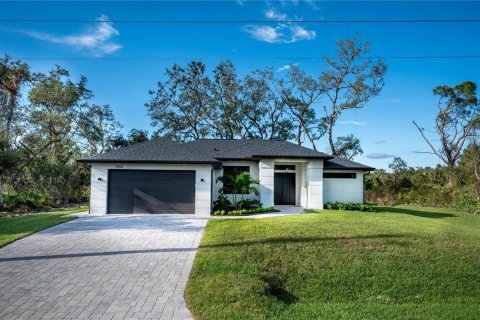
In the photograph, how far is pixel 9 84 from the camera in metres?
19.7

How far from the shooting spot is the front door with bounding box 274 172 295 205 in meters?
18.4

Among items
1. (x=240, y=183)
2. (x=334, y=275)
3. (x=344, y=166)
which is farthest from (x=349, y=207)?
(x=334, y=275)

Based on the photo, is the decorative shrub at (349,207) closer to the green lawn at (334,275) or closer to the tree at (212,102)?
the green lawn at (334,275)

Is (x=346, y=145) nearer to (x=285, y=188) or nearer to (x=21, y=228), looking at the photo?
(x=285, y=188)

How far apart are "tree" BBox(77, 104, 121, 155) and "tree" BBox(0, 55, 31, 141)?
5.92m

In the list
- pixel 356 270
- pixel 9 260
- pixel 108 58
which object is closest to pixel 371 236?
pixel 356 270

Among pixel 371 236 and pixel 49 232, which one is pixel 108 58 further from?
pixel 371 236

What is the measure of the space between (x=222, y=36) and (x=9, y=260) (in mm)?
12866

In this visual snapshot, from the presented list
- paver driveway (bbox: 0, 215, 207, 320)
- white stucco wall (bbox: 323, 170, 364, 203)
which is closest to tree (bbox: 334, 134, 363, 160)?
white stucco wall (bbox: 323, 170, 364, 203)

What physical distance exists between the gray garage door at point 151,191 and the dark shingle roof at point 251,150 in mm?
2936

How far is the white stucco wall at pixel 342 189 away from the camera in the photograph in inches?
689

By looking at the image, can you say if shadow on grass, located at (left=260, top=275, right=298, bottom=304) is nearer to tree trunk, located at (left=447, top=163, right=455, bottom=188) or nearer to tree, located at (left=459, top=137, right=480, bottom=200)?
tree, located at (left=459, top=137, right=480, bottom=200)

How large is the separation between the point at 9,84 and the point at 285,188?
1942 centimetres

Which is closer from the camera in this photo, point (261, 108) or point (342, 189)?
point (342, 189)
